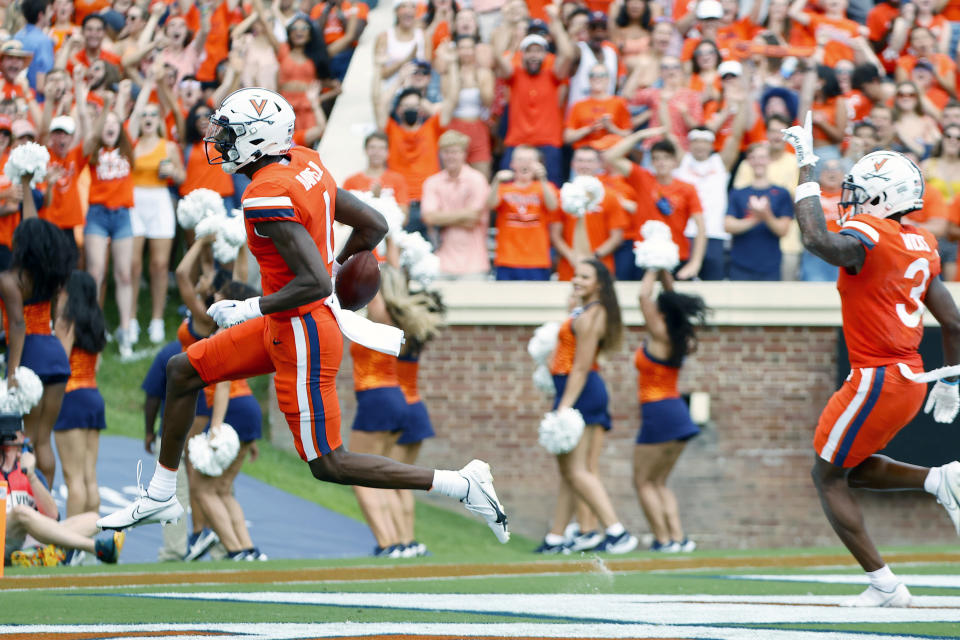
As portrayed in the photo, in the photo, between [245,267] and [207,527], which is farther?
[245,267]

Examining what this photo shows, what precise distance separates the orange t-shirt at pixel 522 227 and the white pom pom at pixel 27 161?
4.44m

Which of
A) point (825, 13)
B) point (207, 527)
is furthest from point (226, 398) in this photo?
point (825, 13)

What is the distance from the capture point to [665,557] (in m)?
10.6

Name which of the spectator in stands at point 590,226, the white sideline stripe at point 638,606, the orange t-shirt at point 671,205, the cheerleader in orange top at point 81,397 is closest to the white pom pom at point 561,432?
the spectator in stands at point 590,226

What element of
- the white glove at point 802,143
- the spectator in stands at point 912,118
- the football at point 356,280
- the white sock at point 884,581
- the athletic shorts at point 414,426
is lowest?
the athletic shorts at point 414,426

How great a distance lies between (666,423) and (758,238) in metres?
3.34

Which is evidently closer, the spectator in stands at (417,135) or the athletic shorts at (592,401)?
the athletic shorts at (592,401)

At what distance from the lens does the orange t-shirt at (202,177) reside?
14.5 meters

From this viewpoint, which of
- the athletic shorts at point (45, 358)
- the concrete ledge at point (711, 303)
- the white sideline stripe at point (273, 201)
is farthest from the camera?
the concrete ledge at point (711, 303)

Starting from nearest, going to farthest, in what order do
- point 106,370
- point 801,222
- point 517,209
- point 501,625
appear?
point 501,625
point 801,222
point 517,209
point 106,370

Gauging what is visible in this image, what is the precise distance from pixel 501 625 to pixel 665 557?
4.76 m

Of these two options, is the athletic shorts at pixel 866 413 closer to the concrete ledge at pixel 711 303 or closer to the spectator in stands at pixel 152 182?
the concrete ledge at pixel 711 303

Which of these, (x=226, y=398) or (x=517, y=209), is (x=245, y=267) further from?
(x=517, y=209)

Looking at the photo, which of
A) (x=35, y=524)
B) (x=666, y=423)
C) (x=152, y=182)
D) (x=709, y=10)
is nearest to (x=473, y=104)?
(x=709, y=10)
